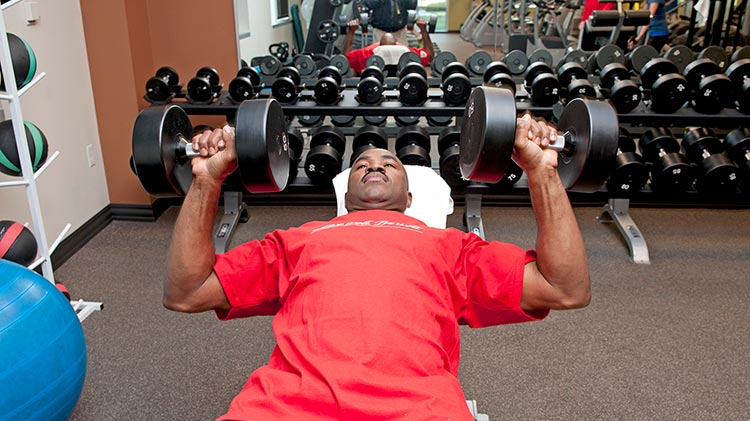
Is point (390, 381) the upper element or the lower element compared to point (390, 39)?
lower

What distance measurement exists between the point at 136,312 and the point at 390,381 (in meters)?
1.78

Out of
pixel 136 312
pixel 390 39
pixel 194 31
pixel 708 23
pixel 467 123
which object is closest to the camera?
pixel 467 123

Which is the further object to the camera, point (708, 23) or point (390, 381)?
point (708, 23)

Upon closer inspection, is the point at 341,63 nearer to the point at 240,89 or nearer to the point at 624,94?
the point at 240,89

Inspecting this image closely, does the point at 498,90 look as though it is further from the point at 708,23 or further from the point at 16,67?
the point at 708,23

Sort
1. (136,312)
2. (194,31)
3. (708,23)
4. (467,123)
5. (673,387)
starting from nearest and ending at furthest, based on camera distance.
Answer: (467,123), (673,387), (136,312), (194,31), (708,23)

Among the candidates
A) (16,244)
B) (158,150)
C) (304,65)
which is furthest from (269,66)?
(158,150)

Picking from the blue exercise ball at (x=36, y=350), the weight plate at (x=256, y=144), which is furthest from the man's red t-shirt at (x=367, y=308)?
the blue exercise ball at (x=36, y=350)

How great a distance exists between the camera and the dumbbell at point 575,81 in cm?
304

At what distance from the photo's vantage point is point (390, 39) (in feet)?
14.5

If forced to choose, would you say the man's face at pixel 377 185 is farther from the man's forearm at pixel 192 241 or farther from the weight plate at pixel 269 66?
the weight plate at pixel 269 66

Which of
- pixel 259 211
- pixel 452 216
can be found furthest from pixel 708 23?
pixel 259 211

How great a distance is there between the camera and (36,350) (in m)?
1.64

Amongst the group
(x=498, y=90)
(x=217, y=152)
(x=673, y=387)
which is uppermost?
(x=498, y=90)
